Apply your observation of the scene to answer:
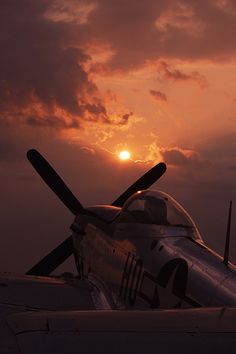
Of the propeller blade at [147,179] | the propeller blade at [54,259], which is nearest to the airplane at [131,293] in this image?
the propeller blade at [54,259]

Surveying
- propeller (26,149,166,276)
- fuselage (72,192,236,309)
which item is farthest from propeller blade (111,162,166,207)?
fuselage (72,192,236,309)

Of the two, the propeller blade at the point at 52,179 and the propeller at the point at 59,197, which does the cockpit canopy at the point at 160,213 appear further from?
the propeller blade at the point at 52,179

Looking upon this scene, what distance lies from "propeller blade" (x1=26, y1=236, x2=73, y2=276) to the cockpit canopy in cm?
452

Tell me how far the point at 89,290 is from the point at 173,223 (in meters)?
1.96

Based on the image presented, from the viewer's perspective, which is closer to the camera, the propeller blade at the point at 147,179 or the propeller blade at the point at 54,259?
the propeller blade at the point at 54,259

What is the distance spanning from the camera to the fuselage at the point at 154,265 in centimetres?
488

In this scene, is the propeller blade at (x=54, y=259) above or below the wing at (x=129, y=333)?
below

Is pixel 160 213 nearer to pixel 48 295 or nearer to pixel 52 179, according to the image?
pixel 48 295

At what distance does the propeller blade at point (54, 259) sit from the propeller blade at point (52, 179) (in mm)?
887

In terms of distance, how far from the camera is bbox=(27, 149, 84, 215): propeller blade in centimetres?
1184

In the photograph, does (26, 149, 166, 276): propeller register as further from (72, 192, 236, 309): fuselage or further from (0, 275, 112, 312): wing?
(0, 275, 112, 312): wing

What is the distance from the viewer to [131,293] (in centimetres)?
638

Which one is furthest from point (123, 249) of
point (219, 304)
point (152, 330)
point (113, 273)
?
point (152, 330)

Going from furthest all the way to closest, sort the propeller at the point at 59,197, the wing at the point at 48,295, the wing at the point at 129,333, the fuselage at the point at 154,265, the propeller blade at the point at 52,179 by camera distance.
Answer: the propeller at the point at 59,197, the propeller blade at the point at 52,179, the wing at the point at 48,295, the fuselage at the point at 154,265, the wing at the point at 129,333
